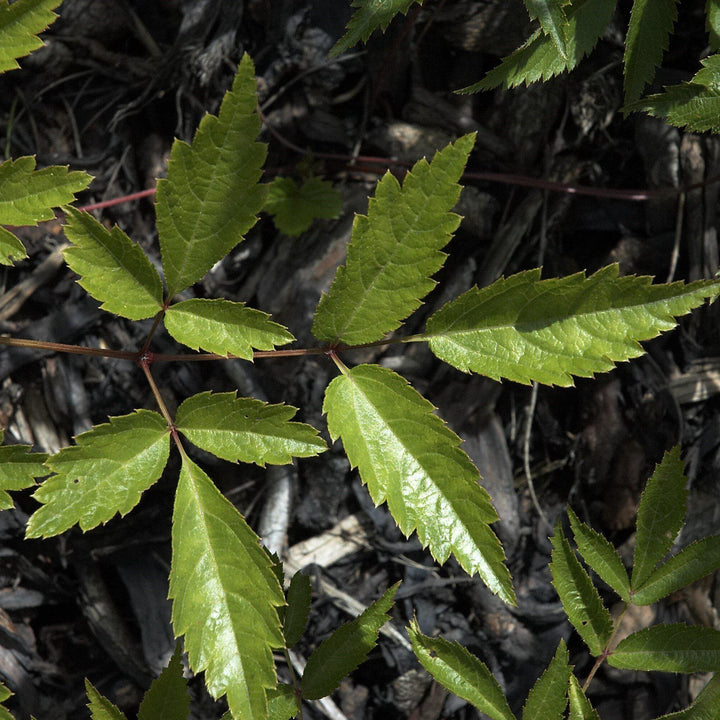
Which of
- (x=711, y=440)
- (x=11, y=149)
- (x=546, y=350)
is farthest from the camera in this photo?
(x=11, y=149)

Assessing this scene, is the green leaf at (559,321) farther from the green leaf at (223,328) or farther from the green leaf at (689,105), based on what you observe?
the green leaf at (689,105)

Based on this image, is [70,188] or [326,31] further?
[326,31]

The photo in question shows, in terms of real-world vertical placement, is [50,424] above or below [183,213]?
below

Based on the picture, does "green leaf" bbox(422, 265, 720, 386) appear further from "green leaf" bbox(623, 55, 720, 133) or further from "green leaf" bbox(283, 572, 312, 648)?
"green leaf" bbox(283, 572, 312, 648)

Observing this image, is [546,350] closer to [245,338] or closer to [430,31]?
[245,338]

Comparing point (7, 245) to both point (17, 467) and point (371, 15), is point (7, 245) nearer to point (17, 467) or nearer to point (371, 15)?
point (17, 467)

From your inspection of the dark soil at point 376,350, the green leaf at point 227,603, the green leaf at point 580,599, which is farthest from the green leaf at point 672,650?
the green leaf at point 227,603

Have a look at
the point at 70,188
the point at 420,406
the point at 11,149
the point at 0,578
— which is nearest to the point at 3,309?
the point at 11,149
